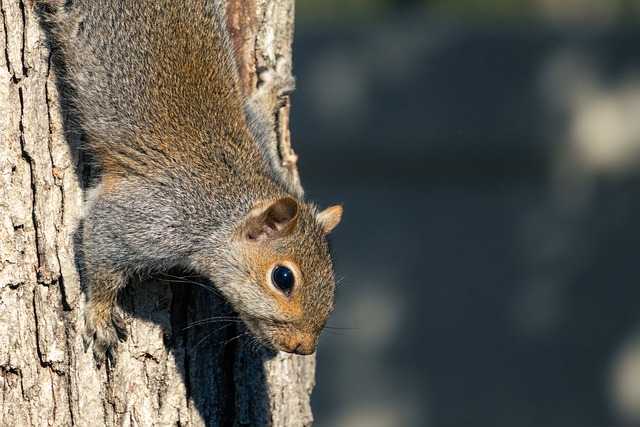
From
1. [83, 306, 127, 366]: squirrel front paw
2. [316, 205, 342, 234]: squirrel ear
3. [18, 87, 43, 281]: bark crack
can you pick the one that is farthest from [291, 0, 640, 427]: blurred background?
[18, 87, 43, 281]: bark crack

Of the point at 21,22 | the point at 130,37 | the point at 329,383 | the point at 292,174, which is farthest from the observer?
the point at 329,383

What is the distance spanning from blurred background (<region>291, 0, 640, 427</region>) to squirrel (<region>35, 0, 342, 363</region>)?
305 cm

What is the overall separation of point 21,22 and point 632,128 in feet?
16.2

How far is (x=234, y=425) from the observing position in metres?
3.19

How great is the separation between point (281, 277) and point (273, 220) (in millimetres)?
194

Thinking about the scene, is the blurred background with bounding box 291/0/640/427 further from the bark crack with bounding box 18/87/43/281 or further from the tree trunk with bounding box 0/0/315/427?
the bark crack with bounding box 18/87/43/281

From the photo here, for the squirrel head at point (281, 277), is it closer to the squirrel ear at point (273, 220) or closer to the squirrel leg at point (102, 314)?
the squirrel ear at point (273, 220)

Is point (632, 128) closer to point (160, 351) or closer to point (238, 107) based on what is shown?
point (238, 107)

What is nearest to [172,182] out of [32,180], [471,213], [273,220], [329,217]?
[273,220]

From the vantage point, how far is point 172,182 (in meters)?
3.06

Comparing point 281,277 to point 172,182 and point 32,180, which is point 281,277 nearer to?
point 172,182

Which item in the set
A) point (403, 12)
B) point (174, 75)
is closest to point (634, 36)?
point (403, 12)

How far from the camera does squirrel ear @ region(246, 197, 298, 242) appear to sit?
9.72 ft

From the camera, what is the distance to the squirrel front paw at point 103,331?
112 inches
